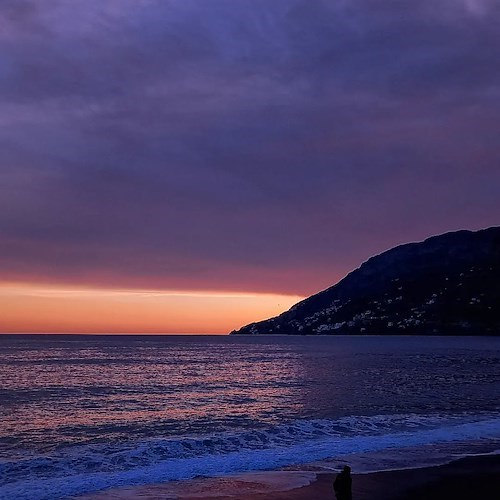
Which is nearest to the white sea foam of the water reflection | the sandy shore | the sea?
the sea

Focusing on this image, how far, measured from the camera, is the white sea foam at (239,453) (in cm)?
2417

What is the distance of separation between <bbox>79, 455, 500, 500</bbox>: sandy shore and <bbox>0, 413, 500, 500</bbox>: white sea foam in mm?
1376

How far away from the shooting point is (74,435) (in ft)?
111

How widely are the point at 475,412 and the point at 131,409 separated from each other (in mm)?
24920

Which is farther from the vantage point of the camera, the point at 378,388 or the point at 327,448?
the point at 378,388

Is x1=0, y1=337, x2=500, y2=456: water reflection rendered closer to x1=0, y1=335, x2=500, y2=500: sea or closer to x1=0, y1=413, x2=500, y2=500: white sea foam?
x1=0, y1=335, x2=500, y2=500: sea

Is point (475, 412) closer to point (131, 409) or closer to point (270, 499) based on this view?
point (131, 409)

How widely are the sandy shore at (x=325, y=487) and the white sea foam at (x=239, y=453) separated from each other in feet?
4.51

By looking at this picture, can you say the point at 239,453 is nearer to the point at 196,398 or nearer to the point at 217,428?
the point at 217,428

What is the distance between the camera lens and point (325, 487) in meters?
22.8

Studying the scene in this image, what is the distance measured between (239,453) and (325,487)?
7740 millimetres

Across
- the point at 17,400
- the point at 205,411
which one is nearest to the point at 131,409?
the point at 205,411

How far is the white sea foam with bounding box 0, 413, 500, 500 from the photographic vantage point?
2417cm

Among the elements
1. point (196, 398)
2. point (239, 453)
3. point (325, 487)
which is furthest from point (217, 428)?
point (196, 398)
